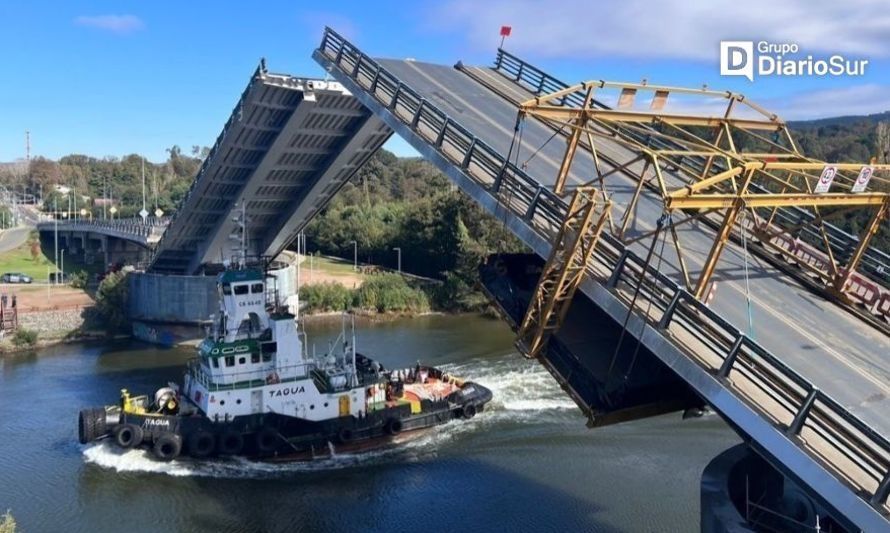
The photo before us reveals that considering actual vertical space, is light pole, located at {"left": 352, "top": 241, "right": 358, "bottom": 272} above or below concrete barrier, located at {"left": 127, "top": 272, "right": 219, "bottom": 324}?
above

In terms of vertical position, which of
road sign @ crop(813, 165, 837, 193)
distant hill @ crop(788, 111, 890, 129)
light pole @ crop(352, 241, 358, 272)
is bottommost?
light pole @ crop(352, 241, 358, 272)

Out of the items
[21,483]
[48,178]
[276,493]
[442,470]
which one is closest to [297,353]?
[276,493]

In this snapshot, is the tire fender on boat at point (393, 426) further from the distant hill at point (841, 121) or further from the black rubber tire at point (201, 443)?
the distant hill at point (841, 121)

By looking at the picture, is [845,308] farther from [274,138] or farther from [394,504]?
[274,138]

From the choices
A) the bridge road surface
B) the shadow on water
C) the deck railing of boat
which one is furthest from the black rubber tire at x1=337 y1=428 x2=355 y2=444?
the bridge road surface

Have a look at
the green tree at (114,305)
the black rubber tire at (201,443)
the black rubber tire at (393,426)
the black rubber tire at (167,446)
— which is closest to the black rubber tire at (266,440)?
the black rubber tire at (201,443)

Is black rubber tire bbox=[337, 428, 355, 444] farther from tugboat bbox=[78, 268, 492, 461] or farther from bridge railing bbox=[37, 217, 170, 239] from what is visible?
bridge railing bbox=[37, 217, 170, 239]

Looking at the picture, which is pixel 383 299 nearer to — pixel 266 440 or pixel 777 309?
pixel 266 440
